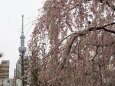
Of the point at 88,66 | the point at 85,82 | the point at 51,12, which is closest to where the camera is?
the point at 51,12

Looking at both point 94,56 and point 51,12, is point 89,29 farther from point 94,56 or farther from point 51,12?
point 94,56

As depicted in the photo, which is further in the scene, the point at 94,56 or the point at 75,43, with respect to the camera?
the point at 94,56

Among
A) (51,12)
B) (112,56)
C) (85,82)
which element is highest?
(51,12)

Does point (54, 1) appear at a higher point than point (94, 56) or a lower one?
higher

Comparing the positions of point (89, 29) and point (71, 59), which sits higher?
point (89, 29)

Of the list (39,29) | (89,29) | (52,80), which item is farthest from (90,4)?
(52,80)

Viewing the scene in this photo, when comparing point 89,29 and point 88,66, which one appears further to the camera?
point 88,66

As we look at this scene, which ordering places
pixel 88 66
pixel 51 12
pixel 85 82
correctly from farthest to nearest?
Result: 1. pixel 88 66
2. pixel 85 82
3. pixel 51 12

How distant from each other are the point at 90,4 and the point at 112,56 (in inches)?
67.1

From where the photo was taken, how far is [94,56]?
378 inches

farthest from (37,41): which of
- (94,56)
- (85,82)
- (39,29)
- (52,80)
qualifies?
(94,56)

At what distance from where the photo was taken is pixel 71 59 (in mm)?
8383

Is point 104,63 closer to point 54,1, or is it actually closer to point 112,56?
point 112,56

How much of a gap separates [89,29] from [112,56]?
1426mm
